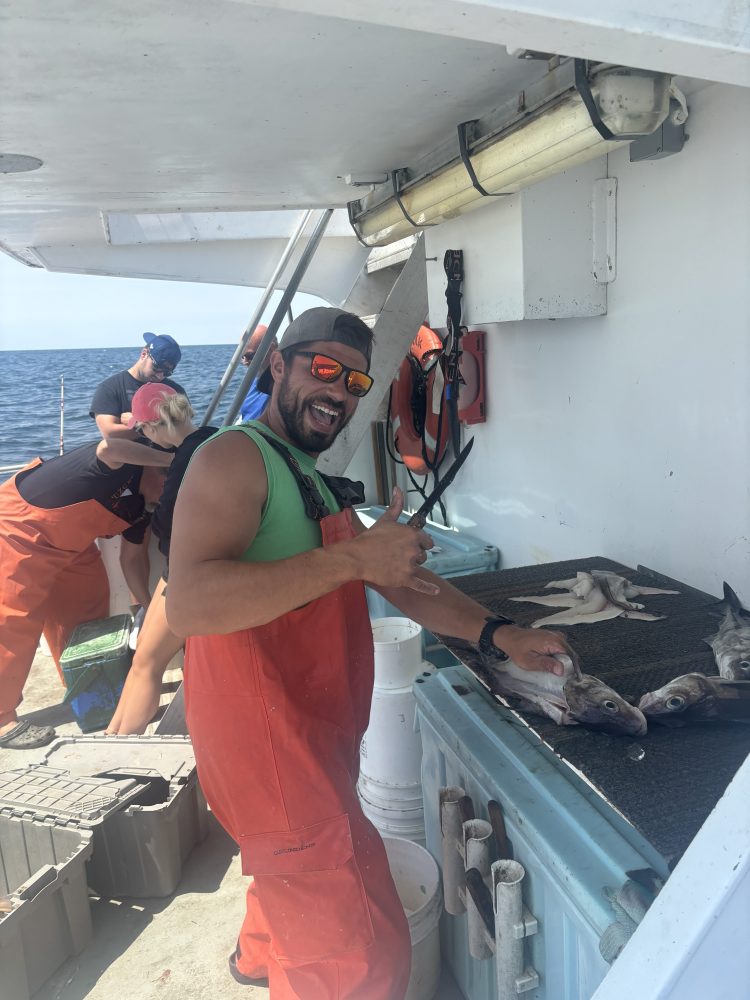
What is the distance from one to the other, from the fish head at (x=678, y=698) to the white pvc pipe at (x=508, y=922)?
1.57ft

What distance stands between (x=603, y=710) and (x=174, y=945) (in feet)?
6.76

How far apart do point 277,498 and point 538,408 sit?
6.37 feet

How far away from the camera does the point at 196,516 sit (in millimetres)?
1711

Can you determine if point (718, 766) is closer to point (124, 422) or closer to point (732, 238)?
point (732, 238)

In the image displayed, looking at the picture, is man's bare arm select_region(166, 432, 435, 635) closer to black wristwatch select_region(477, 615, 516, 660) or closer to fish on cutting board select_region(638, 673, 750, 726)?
black wristwatch select_region(477, 615, 516, 660)

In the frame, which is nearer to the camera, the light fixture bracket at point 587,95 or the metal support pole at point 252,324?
the light fixture bracket at point 587,95

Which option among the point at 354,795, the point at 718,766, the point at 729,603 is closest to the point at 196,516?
the point at 354,795

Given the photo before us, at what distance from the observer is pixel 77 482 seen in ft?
14.0

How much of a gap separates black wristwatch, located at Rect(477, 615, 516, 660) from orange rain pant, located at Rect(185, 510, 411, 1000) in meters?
0.41

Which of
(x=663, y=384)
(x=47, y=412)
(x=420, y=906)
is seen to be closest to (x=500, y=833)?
(x=420, y=906)

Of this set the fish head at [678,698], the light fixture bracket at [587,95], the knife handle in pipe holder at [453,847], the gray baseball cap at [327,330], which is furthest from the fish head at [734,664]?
the light fixture bracket at [587,95]

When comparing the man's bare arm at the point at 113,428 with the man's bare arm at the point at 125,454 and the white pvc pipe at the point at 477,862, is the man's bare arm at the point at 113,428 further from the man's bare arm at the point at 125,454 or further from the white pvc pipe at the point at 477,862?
the white pvc pipe at the point at 477,862

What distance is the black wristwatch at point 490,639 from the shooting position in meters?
2.01

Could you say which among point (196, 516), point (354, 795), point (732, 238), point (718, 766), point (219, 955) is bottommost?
point (219, 955)
